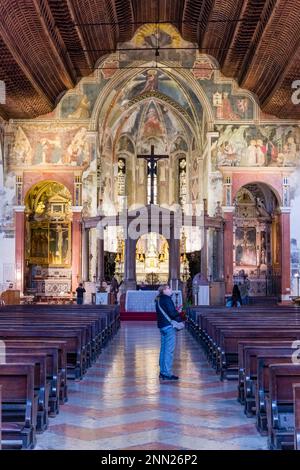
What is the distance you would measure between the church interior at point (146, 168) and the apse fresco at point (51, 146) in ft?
0.16

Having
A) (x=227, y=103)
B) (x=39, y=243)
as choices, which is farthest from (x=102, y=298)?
(x=227, y=103)

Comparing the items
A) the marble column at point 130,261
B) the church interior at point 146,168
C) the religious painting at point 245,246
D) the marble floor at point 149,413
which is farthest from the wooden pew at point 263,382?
the religious painting at point 245,246

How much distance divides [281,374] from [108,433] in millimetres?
2033

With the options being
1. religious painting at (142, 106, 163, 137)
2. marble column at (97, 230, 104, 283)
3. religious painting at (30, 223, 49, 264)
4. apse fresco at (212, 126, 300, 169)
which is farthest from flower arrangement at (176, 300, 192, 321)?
religious painting at (142, 106, 163, 137)

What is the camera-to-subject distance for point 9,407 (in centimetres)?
693

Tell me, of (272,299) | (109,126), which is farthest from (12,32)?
(272,299)

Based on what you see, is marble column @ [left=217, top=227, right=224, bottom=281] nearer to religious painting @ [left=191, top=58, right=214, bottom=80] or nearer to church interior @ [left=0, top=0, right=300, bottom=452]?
church interior @ [left=0, top=0, right=300, bottom=452]

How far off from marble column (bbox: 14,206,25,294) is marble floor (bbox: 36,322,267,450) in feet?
53.8

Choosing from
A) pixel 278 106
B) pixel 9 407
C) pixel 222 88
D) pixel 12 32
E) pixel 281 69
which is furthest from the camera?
pixel 222 88

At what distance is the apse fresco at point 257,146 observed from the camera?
96.1 feet

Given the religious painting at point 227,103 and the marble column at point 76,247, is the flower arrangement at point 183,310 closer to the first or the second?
the marble column at point 76,247

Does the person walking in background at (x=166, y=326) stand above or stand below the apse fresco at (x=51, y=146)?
below

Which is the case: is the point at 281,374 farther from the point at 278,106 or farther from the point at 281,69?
the point at 278,106

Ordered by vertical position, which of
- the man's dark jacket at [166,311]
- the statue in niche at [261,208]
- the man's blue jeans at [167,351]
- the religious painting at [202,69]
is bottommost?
the man's blue jeans at [167,351]
